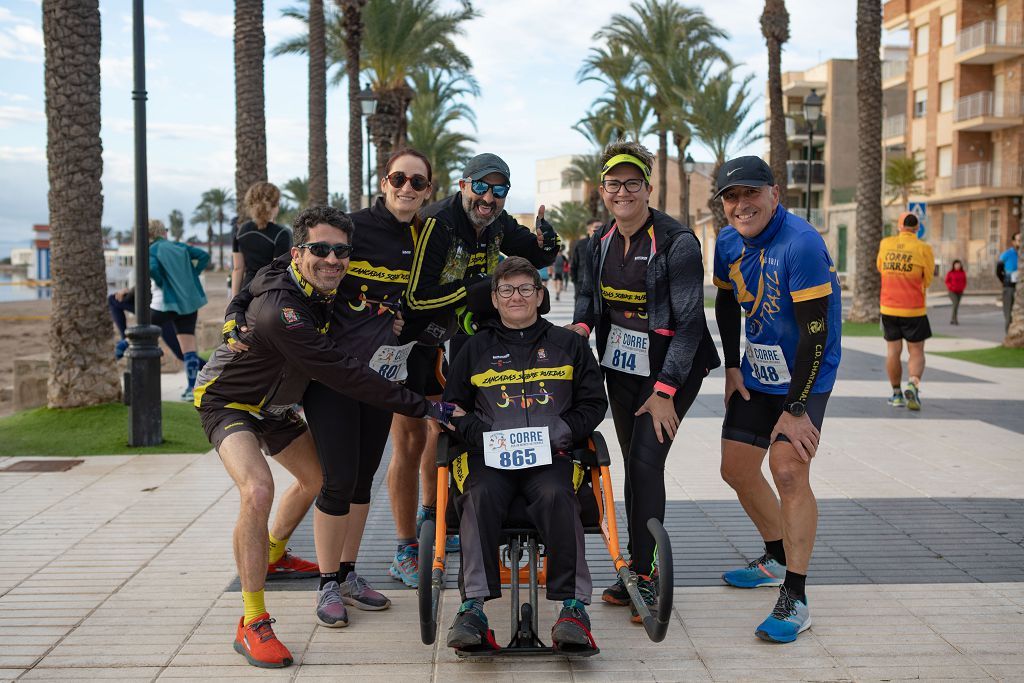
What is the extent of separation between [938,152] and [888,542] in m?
→ 48.1

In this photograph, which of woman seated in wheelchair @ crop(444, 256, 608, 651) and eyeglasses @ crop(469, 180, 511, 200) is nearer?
woman seated in wheelchair @ crop(444, 256, 608, 651)

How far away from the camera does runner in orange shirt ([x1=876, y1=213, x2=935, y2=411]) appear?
10.5 metres

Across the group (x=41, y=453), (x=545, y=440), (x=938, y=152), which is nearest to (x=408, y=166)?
(x=545, y=440)

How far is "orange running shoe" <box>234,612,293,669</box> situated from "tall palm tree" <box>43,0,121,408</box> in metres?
6.07

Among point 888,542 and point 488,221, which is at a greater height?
point 488,221

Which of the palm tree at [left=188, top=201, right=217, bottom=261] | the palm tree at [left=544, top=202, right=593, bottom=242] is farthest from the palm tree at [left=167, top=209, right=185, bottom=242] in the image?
the palm tree at [left=544, top=202, right=593, bottom=242]

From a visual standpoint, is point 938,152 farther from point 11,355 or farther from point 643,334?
point 643,334

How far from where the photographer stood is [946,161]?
48.2m

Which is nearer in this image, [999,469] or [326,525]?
[326,525]

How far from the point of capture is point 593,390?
4.51 m

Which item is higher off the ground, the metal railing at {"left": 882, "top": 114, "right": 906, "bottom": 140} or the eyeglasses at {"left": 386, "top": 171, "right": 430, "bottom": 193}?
the metal railing at {"left": 882, "top": 114, "right": 906, "bottom": 140}

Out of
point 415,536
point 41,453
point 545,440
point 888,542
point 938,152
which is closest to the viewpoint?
point 545,440

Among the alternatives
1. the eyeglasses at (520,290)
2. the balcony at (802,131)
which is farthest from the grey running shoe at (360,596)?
the balcony at (802,131)

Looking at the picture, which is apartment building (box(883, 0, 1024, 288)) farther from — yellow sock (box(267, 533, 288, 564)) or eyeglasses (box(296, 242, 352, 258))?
eyeglasses (box(296, 242, 352, 258))
